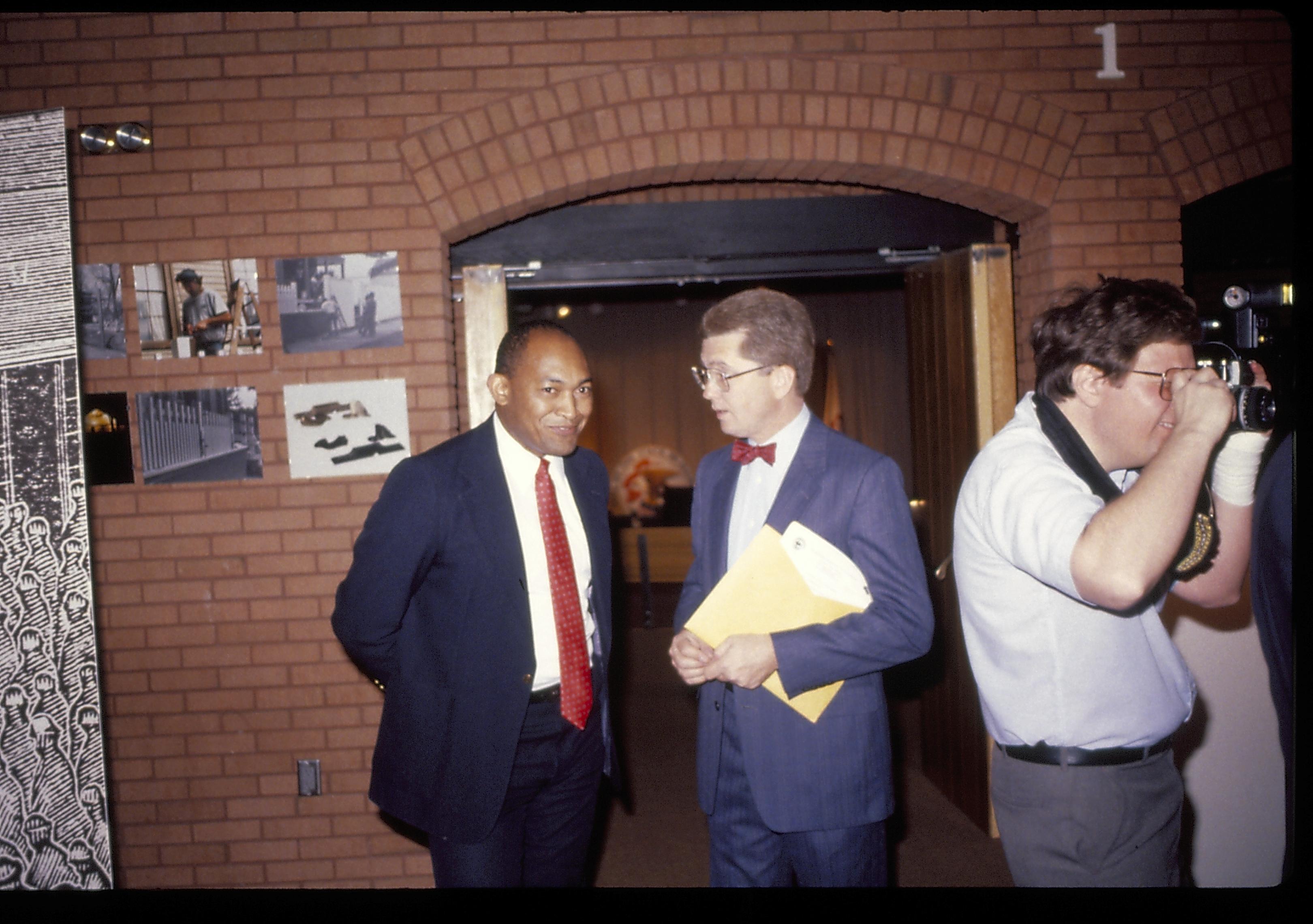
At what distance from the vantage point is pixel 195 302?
3271 mm

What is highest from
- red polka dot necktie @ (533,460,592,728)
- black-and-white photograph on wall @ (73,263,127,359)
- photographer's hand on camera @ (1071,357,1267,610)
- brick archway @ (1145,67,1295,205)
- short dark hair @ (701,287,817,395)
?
brick archway @ (1145,67,1295,205)

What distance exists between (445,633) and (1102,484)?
5.24 ft

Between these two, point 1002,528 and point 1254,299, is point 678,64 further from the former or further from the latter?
point 1002,528

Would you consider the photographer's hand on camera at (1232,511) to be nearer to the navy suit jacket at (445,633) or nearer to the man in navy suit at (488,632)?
the man in navy suit at (488,632)

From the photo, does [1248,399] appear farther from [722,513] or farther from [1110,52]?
[1110,52]

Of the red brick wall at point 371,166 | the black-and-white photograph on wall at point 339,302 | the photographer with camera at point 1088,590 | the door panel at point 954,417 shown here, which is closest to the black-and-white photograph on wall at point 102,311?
the red brick wall at point 371,166

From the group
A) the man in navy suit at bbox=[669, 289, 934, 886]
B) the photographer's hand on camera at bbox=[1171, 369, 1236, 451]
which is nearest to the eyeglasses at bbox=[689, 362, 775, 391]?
the man in navy suit at bbox=[669, 289, 934, 886]

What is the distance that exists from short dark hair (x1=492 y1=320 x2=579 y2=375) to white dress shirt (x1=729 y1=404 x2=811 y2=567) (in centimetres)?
61

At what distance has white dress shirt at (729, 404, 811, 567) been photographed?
2.09 metres

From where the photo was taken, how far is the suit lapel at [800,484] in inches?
78.0

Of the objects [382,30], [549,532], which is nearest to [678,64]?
[382,30]

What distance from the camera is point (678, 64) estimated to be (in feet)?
10.8

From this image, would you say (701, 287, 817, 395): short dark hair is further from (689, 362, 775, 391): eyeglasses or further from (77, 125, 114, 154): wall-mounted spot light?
(77, 125, 114, 154): wall-mounted spot light

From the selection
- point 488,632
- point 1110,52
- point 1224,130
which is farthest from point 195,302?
point 1224,130
